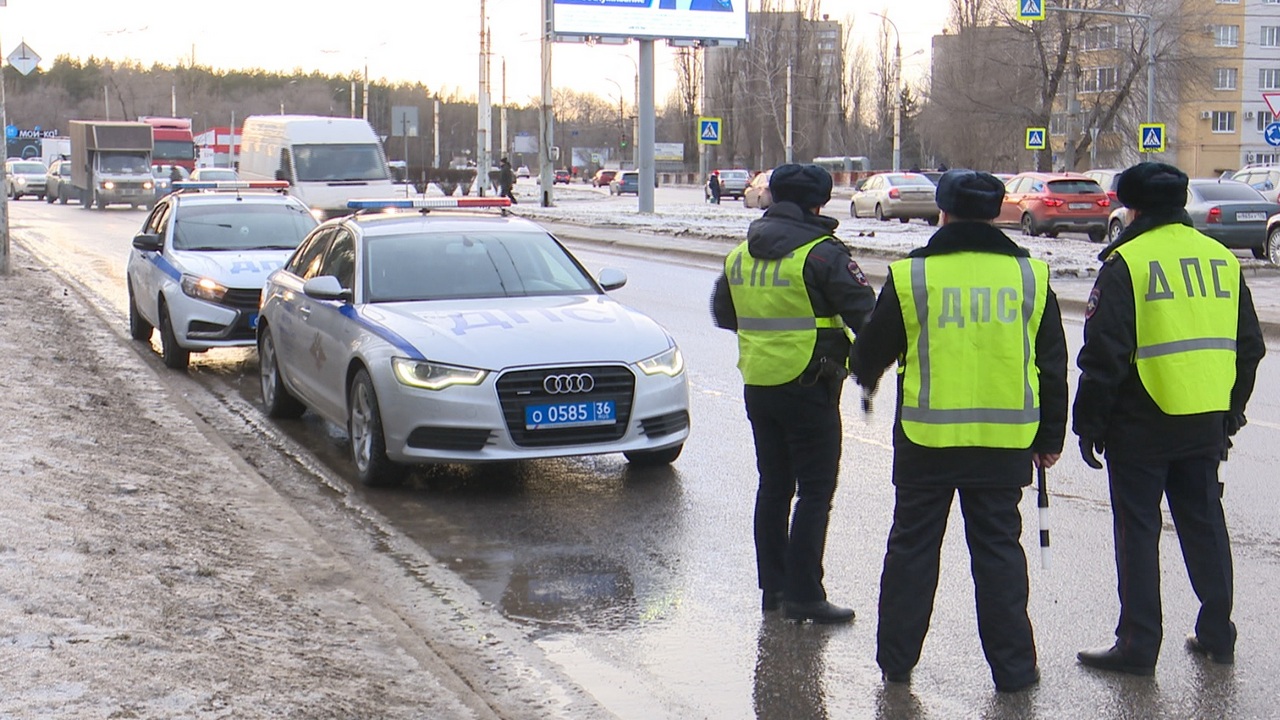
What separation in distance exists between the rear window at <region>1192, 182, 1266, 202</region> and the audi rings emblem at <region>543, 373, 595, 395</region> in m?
20.8

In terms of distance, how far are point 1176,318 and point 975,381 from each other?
30.4 inches

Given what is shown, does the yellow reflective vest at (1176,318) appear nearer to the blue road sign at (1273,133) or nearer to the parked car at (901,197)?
the blue road sign at (1273,133)

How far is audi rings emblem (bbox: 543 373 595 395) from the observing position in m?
7.91

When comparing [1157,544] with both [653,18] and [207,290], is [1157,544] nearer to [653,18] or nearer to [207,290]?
[207,290]

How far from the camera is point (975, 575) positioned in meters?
4.93

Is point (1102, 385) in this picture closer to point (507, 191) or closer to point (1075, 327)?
point (1075, 327)

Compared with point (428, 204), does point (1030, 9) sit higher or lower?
Answer: higher

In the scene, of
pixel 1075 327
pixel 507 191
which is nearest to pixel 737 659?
pixel 1075 327

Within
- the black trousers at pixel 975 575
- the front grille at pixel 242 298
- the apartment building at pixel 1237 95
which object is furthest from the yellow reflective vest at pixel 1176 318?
the apartment building at pixel 1237 95

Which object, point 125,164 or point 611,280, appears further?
point 125,164

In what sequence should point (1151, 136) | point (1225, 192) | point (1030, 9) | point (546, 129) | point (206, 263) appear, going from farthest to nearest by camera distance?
point (546, 129) → point (1151, 136) → point (1030, 9) → point (1225, 192) → point (206, 263)

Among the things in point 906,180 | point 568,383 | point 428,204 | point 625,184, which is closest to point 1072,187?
point 906,180

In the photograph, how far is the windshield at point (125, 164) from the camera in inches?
1877

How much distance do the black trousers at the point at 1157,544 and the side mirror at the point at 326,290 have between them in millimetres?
5102
